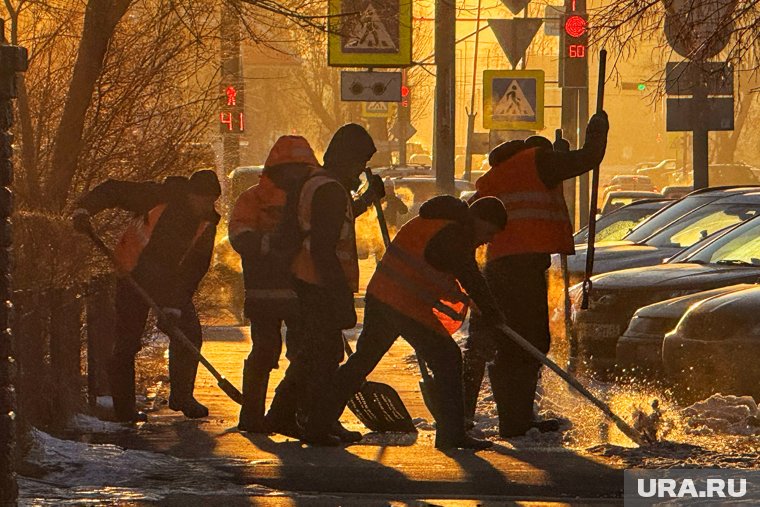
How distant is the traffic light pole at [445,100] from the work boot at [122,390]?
270 inches

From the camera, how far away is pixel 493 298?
966 centimetres

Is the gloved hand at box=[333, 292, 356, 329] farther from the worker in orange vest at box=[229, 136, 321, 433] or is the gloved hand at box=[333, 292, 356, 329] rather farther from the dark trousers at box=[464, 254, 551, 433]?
the dark trousers at box=[464, 254, 551, 433]

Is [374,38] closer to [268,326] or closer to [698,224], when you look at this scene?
[698,224]

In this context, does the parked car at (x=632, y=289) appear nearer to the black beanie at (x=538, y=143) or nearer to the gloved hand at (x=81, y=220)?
the black beanie at (x=538, y=143)

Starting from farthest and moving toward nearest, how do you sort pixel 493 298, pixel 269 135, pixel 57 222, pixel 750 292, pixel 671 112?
1. pixel 269 135
2. pixel 671 112
3. pixel 750 292
4. pixel 57 222
5. pixel 493 298

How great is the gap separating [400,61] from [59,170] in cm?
595

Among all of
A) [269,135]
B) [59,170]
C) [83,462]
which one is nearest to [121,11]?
[59,170]

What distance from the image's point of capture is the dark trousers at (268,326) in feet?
34.3

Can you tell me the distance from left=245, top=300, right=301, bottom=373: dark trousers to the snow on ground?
4.62ft

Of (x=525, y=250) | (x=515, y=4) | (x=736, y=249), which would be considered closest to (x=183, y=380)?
(x=525, y=250)

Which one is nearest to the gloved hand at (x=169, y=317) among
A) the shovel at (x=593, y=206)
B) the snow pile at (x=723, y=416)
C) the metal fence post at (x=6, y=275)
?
the shovel at (x=593, y=206)

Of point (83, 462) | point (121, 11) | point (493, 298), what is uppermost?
point (121, 11)

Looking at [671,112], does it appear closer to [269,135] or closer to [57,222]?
[57,222]

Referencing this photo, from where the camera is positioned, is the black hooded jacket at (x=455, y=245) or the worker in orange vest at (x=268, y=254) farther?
the worker in orange vest at (x=268, y=254)
